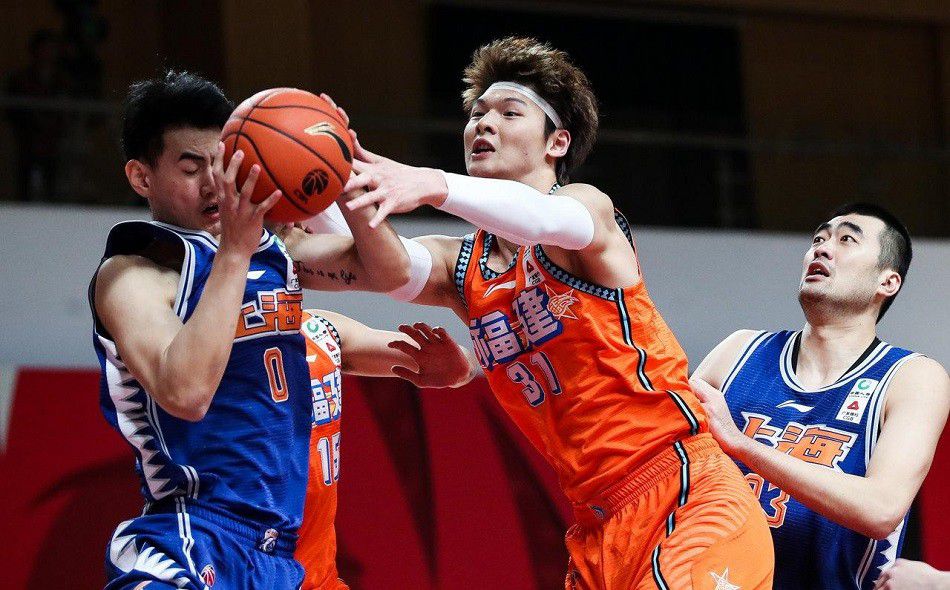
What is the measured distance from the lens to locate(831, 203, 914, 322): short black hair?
4.51 meters

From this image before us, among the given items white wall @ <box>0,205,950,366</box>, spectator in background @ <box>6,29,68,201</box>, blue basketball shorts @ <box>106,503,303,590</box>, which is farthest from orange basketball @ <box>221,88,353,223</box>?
spectator in background @ <box>6,29,68,201</box>

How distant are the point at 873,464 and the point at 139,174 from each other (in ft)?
7.97

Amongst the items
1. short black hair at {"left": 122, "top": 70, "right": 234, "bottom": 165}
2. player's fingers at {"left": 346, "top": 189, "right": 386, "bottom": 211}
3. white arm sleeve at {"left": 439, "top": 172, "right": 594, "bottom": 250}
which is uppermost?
short black hair at {"left": 122, "top": 70, "right": 234, "bottom": 165}

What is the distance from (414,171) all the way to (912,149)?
7.11 m

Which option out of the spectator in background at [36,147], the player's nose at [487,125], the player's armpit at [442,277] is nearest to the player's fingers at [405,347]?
the player's armpit at [442,277]

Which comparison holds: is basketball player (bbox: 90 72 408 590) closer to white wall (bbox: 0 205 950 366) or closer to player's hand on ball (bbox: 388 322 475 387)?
player's hand on ball (bbox: 388 322 475 387)

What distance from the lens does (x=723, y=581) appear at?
133 inches

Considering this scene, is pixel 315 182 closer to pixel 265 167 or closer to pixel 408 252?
pixel 265 167

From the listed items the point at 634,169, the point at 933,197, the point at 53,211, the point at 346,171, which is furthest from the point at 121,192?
the point at 933,197

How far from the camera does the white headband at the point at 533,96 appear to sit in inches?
161

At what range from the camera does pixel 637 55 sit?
11172 millimetres

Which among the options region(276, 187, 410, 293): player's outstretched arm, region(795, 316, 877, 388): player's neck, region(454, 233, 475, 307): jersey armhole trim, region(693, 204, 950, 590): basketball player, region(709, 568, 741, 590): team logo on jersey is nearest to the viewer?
region(709, 568, 741, 590): team logo on jersey

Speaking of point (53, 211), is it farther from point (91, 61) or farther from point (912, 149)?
point (912, 149)

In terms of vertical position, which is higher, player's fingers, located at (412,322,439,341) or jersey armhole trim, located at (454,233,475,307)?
jersey armhole trim, located at (454,233,475,307)
